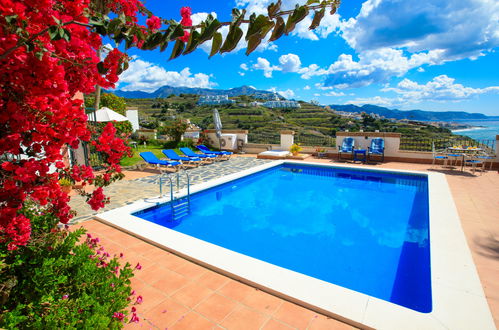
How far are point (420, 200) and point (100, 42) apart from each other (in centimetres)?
861

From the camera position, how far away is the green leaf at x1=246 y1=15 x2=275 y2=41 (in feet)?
4.30

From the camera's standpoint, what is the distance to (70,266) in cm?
217

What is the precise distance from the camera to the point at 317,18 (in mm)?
1458

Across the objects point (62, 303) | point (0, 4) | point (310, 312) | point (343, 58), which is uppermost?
point (343, 58)

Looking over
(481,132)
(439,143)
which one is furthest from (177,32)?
(481,132)

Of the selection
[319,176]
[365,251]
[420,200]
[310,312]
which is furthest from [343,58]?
[310,312]

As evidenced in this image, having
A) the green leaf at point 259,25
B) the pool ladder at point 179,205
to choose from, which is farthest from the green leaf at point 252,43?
the pool ladder at point 179,205

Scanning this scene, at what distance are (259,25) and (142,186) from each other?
7750mm

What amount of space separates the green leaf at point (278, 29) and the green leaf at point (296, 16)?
1.2 inches

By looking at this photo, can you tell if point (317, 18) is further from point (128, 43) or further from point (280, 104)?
point (280, 104)

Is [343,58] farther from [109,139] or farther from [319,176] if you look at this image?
[109,139]

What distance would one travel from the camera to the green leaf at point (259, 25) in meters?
1.31

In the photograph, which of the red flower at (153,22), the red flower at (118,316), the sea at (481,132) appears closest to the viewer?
the red flower at (153,22)

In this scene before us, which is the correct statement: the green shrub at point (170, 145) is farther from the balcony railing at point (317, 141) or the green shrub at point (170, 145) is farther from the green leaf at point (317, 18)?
the green leaf at point (317, 18)
